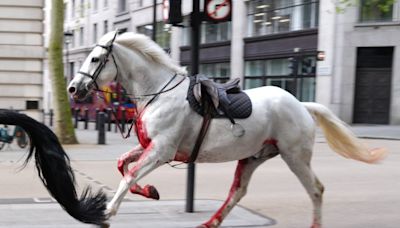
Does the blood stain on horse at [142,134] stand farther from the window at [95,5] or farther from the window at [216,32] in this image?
the window at [95,5]

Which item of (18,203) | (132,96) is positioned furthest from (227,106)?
(18,203)

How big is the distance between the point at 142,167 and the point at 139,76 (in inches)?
37.1

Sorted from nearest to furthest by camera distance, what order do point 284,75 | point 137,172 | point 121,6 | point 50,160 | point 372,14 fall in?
point 50,160, point 137,172, point 372,14, point 284,75, point 121,6

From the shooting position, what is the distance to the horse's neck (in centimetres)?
536

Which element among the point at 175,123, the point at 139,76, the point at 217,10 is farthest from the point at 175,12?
the point at 175,123

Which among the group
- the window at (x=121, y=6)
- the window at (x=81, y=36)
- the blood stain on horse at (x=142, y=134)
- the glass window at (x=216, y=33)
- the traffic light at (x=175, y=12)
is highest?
the window at (x=121, y=6)

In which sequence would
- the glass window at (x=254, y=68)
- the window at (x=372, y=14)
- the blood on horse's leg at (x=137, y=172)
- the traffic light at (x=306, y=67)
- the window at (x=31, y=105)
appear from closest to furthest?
the blood on horse's leg at (x=137, y=172) < the window at (x=31, y=105) < the window at (x=372, y=14) < the traffic light at (x=306, y=67) < the glass window at (x=254, y=68)

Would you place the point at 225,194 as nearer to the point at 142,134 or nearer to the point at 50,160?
the point at 142,134

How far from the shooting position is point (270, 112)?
18.4 ft

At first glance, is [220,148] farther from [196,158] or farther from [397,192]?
[397,192]

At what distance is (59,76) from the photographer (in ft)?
55.6

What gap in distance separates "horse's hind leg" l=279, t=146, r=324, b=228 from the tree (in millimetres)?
12072

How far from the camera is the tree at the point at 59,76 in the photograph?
1667 cm

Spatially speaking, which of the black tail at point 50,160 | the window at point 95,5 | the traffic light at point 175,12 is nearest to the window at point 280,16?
the traffic light at point 175,12
